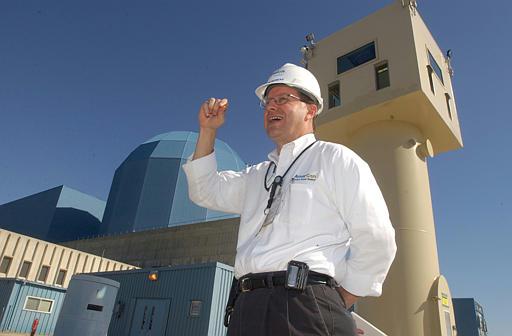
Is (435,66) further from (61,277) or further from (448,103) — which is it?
(61,277)

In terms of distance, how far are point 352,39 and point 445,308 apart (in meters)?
7.64

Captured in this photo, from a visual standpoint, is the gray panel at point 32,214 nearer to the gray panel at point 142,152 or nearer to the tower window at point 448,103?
the gray panel at point 142,152

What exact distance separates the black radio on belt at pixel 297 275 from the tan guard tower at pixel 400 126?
21.8 ft

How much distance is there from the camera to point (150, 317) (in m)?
16.2

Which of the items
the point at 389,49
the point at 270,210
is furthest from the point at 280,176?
the point at 389,49

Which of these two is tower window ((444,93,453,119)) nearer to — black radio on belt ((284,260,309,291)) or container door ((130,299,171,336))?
black radio on belt ((284,260,309,291))

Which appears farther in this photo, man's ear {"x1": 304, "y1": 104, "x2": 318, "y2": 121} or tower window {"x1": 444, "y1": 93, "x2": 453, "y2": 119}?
tower window {"x1": 444, "y1": 93, "x2": 453, "y2": 119}

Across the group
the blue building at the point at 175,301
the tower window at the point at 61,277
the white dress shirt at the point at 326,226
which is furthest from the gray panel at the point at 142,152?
the white dress shirt at the point at 326,226

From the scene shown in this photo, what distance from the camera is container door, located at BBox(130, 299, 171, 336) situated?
15.5 metres

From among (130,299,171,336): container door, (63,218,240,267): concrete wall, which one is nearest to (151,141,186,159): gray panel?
(63,218,240,267): concrete wall

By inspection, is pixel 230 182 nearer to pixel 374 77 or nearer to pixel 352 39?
pixel 374 77

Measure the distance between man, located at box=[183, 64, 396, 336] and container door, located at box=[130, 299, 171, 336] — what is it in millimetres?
15237

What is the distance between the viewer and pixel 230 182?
2.61 metres

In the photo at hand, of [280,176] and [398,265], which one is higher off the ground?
[398,265]
